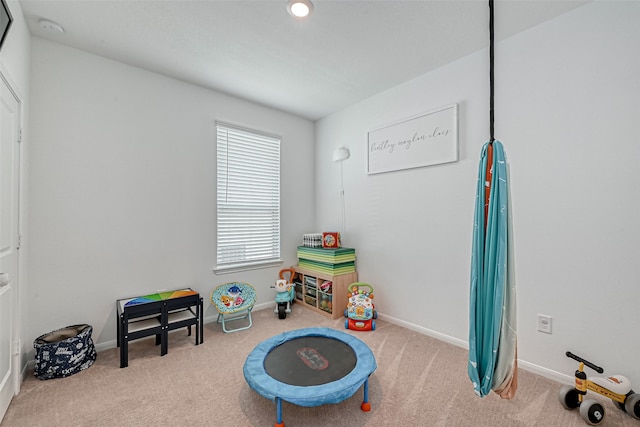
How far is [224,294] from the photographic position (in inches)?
126

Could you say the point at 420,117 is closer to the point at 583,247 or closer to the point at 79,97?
the point at 583,247

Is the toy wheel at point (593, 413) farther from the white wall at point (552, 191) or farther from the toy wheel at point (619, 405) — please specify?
the white wall at point (552, 191)

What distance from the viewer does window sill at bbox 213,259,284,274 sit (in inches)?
132

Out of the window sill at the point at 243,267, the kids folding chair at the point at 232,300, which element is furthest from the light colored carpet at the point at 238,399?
the window sill at the point at 243,267

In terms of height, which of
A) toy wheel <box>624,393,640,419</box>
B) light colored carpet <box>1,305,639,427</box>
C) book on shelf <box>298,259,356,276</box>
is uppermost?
book on shelf <box>298,259,356,276</box>

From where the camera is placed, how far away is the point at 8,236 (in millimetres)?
1849

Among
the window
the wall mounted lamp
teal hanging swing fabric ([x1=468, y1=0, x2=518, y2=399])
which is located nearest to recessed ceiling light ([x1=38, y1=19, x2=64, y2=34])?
the window

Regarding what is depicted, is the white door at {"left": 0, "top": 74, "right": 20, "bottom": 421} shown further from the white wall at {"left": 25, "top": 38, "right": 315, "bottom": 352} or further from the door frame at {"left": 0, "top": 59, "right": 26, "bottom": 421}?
the white wall at {"left": 25, "top": 38, "right": 315, "bottom": 352}

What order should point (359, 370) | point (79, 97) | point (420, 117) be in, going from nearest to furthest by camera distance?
point (359, 370) < point (79, 97) < point (420, 117)

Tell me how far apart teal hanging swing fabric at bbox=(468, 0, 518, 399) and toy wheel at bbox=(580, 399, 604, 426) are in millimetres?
568

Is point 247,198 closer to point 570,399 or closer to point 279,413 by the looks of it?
point 279,413

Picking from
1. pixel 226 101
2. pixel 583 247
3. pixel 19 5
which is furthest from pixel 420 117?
pixel 19 5

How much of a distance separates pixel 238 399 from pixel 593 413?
7.01 feet

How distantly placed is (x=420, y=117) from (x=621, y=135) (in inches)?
59.6
